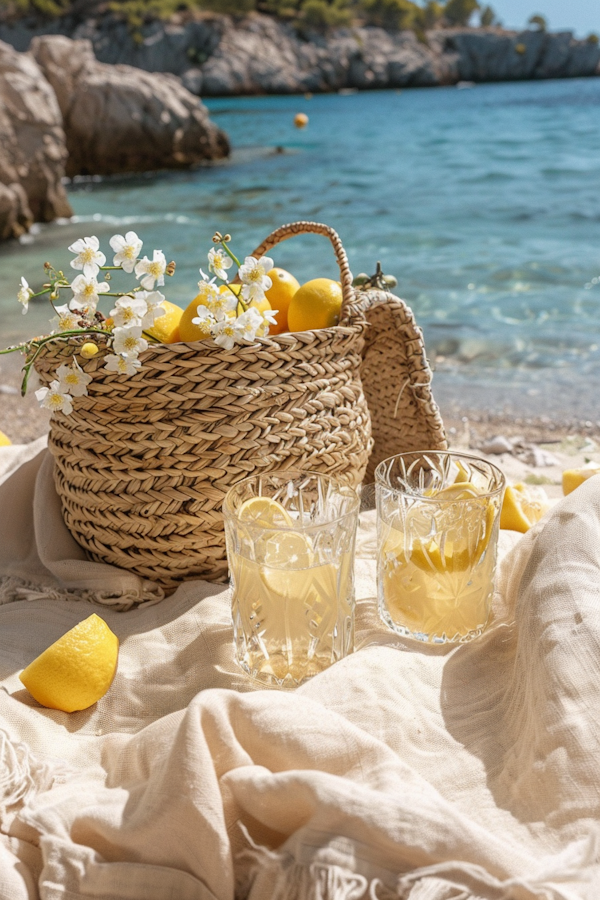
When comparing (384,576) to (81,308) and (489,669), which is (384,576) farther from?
(81,308)

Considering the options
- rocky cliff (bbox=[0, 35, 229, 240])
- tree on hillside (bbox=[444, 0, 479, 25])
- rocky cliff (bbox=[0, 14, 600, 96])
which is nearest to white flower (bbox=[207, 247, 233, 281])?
rocky cliff (bbox=[0, 35, 229, 240])

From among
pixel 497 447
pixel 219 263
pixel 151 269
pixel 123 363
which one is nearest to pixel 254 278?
pixel 219 263

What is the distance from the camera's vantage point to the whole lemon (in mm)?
1831

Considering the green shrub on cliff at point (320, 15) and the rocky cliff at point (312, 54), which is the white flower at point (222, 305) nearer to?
the rocky cliff at point (312, 54)

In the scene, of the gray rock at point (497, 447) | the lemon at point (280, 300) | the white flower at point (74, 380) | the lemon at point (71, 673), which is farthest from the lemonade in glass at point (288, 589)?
the gray rock at point (497, 447)

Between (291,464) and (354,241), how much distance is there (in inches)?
335

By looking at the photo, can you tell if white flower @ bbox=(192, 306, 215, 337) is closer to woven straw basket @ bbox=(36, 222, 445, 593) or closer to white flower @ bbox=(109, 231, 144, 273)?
Answer: woven straw basket @ bbox=(36, 222, 445, 593)

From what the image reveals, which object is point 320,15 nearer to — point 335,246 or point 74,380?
point 335,246

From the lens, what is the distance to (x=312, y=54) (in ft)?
185

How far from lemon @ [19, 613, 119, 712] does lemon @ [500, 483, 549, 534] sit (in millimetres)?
1023

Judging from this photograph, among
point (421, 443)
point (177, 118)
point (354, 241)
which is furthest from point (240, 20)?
point (421, 443)

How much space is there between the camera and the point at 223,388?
1.61 m

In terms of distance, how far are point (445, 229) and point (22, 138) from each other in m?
5.24

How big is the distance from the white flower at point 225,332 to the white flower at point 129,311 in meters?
0.14
